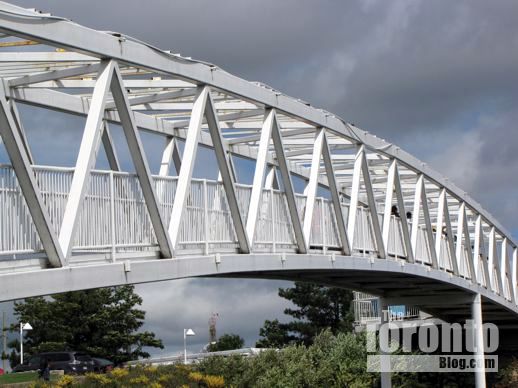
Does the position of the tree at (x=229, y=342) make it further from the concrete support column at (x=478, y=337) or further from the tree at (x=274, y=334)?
the concrete support column at (x=478, y=337)

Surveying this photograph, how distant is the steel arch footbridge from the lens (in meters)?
13.5

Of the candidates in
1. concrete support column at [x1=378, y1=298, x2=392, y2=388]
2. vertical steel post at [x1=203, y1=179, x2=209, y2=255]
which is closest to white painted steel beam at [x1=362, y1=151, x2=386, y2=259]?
concrete support column at [x1=378, y1=298, x2=392, y2=388]

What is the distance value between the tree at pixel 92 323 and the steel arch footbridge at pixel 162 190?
78.0 feet

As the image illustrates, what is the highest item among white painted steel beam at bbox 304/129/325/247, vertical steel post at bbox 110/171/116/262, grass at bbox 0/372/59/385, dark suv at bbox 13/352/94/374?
white painted steel beam at bbox 304/129/325/247

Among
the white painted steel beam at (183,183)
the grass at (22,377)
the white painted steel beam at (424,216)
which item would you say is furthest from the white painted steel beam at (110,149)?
the grass at (22,377)

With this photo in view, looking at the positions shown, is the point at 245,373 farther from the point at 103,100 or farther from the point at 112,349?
the point at 112,349

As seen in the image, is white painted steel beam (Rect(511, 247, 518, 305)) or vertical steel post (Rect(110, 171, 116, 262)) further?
white painted steel beam (Rect(511, 247, 518, 305))

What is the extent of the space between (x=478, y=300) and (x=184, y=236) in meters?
23.4

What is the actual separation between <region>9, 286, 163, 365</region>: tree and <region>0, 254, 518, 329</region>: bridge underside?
1872cm

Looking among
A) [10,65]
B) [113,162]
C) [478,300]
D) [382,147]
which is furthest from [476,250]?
[10,65]

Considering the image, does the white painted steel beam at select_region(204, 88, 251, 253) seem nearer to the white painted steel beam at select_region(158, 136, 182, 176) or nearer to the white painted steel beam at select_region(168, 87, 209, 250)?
the white painted steel beam at select_region(168, 87, 209, 250)

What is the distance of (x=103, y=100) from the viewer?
14.2m

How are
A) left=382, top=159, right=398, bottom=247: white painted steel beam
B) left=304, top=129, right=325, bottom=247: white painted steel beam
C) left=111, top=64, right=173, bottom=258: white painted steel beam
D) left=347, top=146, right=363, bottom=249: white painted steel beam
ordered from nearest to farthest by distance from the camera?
left=111, top=64, right=173, bottom=258: white painted steel beam
left=304, top=129, right=325, bottom=247: white painted steel beam
left=347, top=146, right=363, bottom=249: white painted steel beam
left=382, top=159, right=398, bottom=247: white painted steel beam

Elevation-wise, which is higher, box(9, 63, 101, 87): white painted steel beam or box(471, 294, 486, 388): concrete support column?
box(9, 63, 101, 87): white painted steel beam
